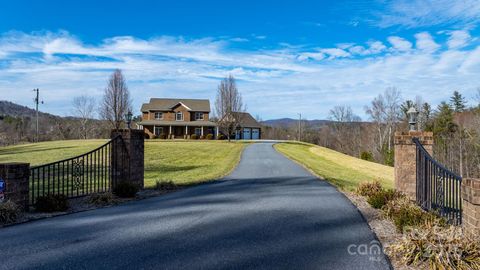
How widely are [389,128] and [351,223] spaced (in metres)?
56.9

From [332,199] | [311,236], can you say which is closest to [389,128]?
[332,199]

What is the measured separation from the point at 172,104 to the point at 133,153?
→ 150 feet

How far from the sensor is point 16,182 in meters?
7.36

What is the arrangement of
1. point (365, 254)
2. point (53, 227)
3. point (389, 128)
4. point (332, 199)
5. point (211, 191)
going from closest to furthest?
point (365, 254) → point (53, 227) → point (332, 199) → point (211, 191) → point (389, 128)

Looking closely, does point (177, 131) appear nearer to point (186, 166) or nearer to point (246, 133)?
point (246, 133)

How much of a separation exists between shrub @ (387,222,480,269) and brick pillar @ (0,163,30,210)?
6981 millimetres

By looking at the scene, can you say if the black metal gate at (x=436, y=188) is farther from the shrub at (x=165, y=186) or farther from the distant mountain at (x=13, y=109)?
the distant mountain at (x=13, y=109)

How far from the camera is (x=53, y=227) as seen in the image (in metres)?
6.48

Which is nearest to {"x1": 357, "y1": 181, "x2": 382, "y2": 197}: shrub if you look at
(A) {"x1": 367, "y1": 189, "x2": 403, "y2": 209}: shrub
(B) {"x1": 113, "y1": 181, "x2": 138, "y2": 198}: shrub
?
(A) {"x1": 367, "y1": 189, "x2": 403, "y2": 209}: shrub

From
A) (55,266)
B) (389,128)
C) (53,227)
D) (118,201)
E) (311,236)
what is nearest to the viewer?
(55,266)

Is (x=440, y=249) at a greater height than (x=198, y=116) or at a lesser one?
lesser

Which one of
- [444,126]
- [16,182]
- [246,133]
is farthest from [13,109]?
[16,182]

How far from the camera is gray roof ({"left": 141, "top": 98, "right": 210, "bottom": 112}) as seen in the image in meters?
54.9

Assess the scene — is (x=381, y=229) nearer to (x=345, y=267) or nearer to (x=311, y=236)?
(x=311, y=236)
